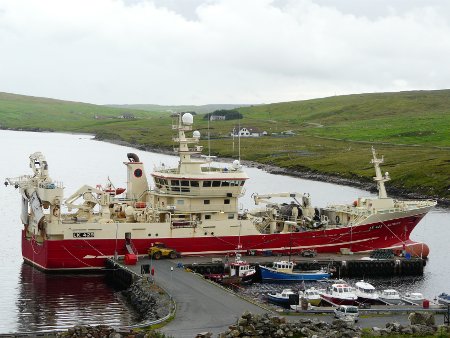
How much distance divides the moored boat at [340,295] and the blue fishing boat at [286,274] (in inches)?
254

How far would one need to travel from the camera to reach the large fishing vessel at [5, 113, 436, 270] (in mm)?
55375

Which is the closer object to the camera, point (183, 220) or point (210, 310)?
point (210, 310)

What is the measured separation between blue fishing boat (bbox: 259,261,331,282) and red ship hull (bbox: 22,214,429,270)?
4424 mm

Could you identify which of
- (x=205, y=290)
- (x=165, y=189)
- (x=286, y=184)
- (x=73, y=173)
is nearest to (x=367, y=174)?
(x=286, y=184)

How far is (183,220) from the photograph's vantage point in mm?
57906

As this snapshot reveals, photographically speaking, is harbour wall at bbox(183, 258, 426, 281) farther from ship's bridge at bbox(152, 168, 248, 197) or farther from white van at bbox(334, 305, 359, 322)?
white van at bbox(334, 305, 359, 322)

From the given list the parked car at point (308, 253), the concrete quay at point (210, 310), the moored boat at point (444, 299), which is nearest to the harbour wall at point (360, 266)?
the parked car at point (308, 253)

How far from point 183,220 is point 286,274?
8473mm

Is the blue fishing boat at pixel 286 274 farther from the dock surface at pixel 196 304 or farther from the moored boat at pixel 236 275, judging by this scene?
the dock surface at pixel 196 304

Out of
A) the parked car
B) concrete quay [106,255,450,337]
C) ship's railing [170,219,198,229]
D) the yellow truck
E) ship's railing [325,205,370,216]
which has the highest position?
ship's railing [325,205,370,216]

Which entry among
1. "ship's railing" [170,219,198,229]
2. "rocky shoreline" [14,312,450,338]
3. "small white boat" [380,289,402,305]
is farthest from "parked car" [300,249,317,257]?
"rocky shoreline" [14,312,450,338]

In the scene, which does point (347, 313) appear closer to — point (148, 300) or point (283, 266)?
point (148, 300)

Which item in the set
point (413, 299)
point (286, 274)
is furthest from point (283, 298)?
point (413, 299)

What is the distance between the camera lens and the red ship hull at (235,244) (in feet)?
181
